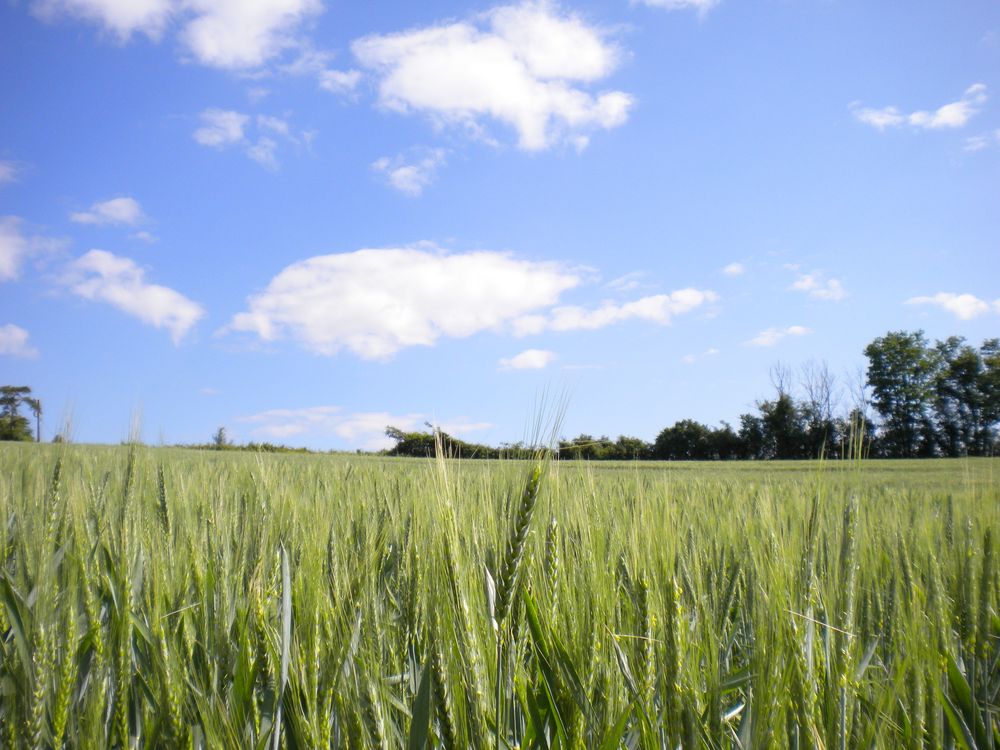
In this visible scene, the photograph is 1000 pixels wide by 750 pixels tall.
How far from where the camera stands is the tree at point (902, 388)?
37531mm

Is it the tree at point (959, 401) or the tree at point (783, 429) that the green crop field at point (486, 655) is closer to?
the tree at point (783, 429)

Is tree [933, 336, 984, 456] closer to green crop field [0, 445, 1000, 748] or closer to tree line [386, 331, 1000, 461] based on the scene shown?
tree line [386, 331, 1000, 461]

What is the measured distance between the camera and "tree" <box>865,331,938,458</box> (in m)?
37.5

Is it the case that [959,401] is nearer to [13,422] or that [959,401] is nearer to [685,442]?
[685,442]

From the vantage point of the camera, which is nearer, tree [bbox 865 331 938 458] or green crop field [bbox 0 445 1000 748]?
green crop field [bbox 0 445 1000 748]

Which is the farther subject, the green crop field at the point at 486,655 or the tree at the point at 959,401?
the tree at the point at 959,401

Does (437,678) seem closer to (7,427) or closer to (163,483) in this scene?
(163,483)

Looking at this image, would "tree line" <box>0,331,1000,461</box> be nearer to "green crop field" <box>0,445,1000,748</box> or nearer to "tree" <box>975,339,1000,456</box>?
"tree" <box>975,339,1000,456</box>

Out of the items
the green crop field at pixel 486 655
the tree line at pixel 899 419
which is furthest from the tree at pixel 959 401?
the green crop field at pixel 486 655

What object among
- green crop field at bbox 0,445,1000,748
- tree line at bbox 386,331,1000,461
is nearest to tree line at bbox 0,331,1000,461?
tree line at bbox 386,331,1000,461

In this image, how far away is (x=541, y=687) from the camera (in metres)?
0.94

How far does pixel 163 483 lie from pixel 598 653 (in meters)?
2.40

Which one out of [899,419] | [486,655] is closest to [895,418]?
[899,419]

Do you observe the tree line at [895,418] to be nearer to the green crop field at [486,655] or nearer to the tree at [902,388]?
the tree at [902,388]
